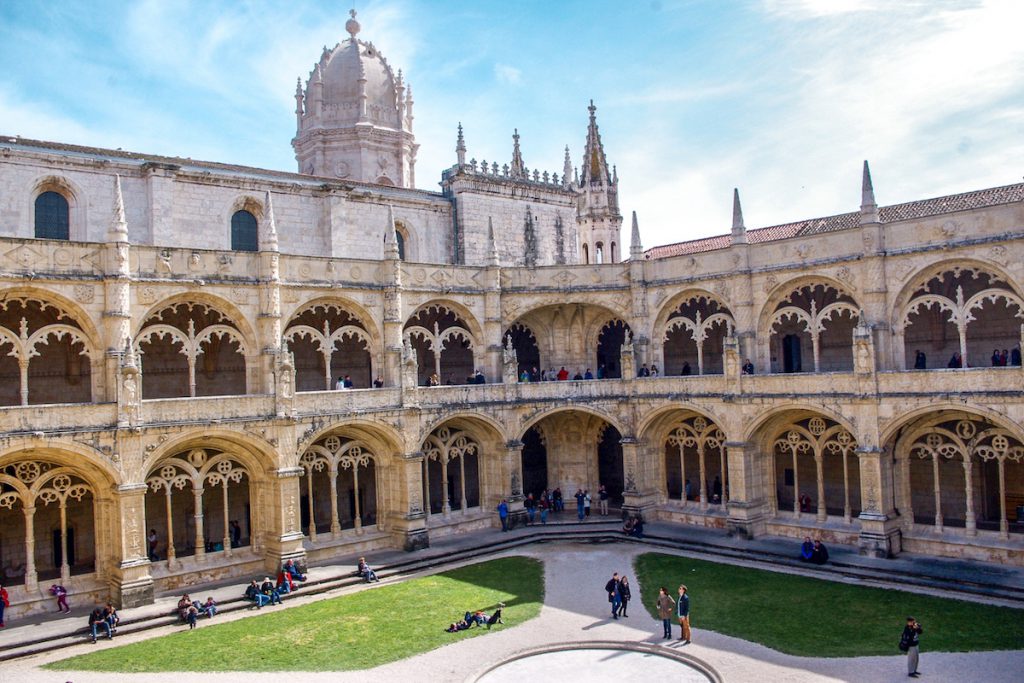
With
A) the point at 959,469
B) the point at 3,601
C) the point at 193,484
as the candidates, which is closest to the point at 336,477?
the point at 193,484

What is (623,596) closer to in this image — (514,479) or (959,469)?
(514,479)

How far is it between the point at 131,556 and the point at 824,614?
2004cm

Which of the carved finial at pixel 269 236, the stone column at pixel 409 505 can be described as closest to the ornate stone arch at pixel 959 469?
the stone column at pixel 409 505

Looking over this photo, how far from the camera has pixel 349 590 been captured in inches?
1061

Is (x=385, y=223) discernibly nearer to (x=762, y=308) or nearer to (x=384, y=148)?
(x=384, y=148)

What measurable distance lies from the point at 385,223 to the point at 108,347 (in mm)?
14746

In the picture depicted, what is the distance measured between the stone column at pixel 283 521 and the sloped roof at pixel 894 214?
18.0m

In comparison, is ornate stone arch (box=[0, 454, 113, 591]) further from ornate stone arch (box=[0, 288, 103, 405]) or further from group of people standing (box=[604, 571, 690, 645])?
group of people standing (box=[604, 571, 690, 645])

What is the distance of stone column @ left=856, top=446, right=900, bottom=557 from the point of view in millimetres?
27688

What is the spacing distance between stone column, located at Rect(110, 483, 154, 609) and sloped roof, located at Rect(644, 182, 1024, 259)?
73.2 feet

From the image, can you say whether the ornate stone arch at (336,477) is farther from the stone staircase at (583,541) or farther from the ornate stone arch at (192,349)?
the ornate stone arch at (192,349)

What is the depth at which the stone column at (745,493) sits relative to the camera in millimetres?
31141

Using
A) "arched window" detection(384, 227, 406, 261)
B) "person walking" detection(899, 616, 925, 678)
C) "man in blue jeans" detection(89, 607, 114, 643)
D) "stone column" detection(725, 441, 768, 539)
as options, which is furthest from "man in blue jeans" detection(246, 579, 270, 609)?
"person walking" detection(899, 616, 925, 678)

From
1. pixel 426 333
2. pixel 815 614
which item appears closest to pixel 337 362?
pixel 426 333
